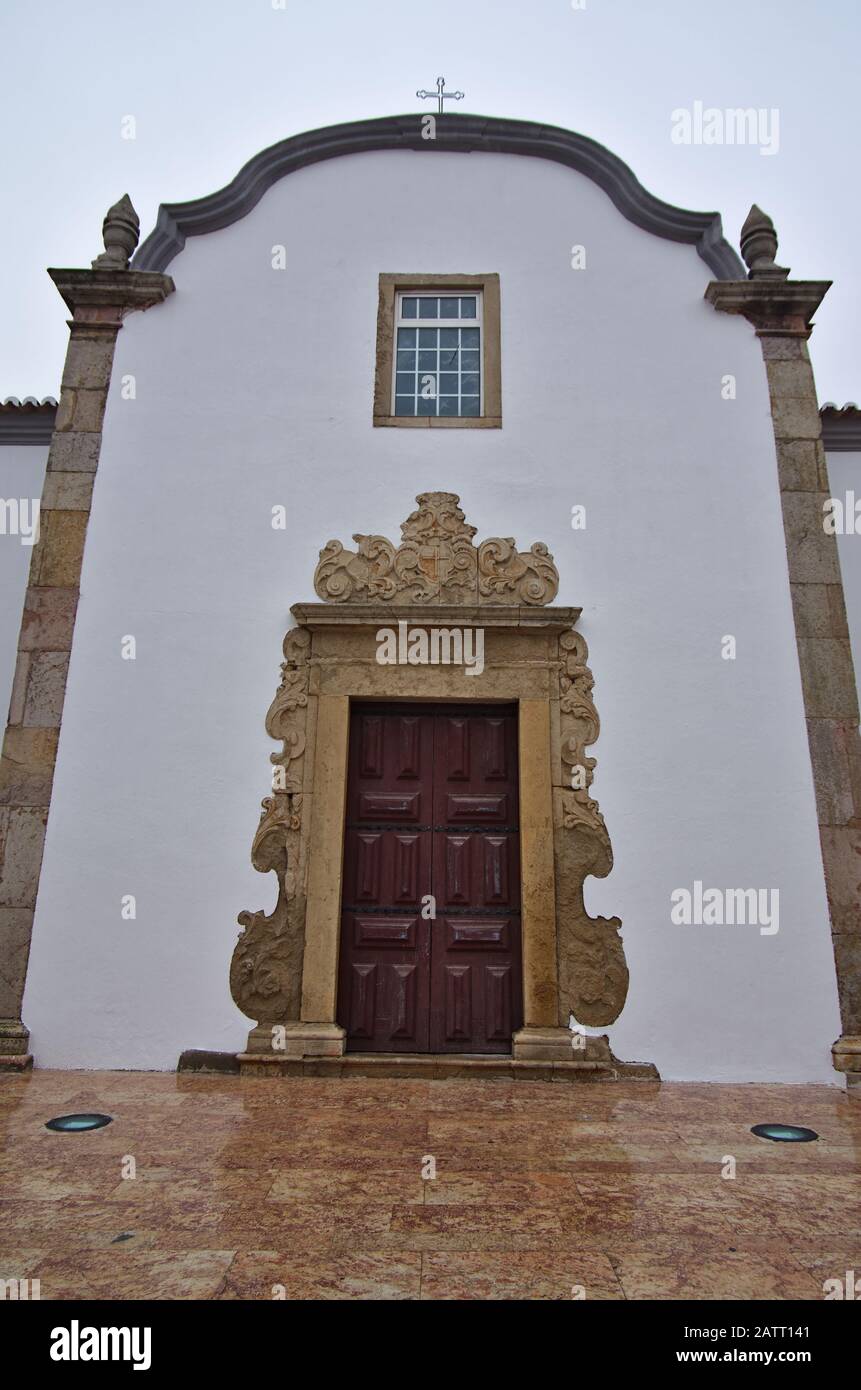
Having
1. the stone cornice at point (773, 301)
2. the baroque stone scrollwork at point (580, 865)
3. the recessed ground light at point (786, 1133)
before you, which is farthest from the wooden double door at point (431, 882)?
the stone cornice at point (773, 301)

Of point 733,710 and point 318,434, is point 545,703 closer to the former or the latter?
point 733,710

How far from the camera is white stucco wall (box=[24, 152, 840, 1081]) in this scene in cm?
488

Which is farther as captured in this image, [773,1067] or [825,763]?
[825,763]

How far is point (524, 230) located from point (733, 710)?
3.91 metres

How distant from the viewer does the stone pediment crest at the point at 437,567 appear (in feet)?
17.9

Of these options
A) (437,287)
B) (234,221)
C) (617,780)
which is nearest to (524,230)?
(437,287)

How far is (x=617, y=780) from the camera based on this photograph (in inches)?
203

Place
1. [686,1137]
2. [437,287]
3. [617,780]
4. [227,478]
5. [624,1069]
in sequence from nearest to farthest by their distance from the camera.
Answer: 1. [686,1137]
2. [624,1069]
3. [617,780]
4. [227,478]
5. [437,287]

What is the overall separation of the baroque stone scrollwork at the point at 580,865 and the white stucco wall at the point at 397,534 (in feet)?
0.33

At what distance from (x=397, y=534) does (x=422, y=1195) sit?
3.91 meters

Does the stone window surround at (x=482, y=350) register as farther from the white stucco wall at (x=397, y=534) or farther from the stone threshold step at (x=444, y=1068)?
the stone threshold step at (x=444, y=1068)

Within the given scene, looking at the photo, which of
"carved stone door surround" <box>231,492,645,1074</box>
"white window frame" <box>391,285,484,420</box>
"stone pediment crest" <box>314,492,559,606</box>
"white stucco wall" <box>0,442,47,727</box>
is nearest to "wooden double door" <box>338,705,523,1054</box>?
"carved stone door surround" <box>231,492,645,1074</box>

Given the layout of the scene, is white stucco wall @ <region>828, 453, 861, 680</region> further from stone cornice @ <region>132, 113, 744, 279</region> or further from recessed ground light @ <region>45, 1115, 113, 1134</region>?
recessed ground light @ <region>45, 1115, 113, 1134</region>

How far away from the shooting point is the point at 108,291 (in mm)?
6043
